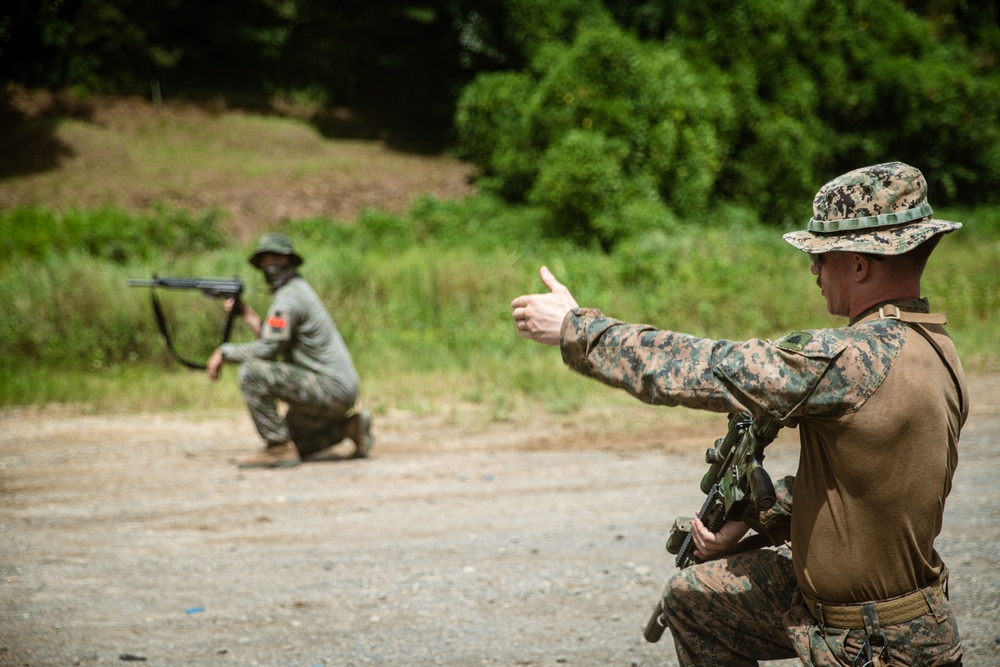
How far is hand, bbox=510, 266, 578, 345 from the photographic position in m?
2.55

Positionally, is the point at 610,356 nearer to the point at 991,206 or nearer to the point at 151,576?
the point at 151,576

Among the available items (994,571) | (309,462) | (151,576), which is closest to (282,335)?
(309,462)

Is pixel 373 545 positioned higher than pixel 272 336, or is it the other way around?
pixel 272 336

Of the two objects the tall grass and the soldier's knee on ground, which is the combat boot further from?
the tall grass

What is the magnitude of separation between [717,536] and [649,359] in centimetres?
72

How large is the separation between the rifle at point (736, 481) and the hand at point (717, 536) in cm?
2

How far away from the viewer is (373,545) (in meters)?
5.39

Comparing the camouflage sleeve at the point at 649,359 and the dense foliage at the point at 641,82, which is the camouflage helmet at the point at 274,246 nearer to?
the camouflage sleeve at the point at 649,359

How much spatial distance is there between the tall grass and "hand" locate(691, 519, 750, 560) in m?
6.13

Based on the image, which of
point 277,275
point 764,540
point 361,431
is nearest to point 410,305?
point 277,275

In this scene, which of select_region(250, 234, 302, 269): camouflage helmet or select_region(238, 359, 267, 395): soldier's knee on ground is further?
select_region(250, 234, 302, 269): camouflage helmet

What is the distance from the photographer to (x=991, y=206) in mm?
23109

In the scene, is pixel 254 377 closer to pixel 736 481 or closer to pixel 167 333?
pixel 167 333

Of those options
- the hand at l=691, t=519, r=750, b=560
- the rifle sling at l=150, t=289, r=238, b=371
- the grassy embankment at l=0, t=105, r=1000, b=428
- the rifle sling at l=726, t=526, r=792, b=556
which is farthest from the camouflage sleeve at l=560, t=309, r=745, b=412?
the grassy embankment at l=0, t=105, r=1000, b=428
